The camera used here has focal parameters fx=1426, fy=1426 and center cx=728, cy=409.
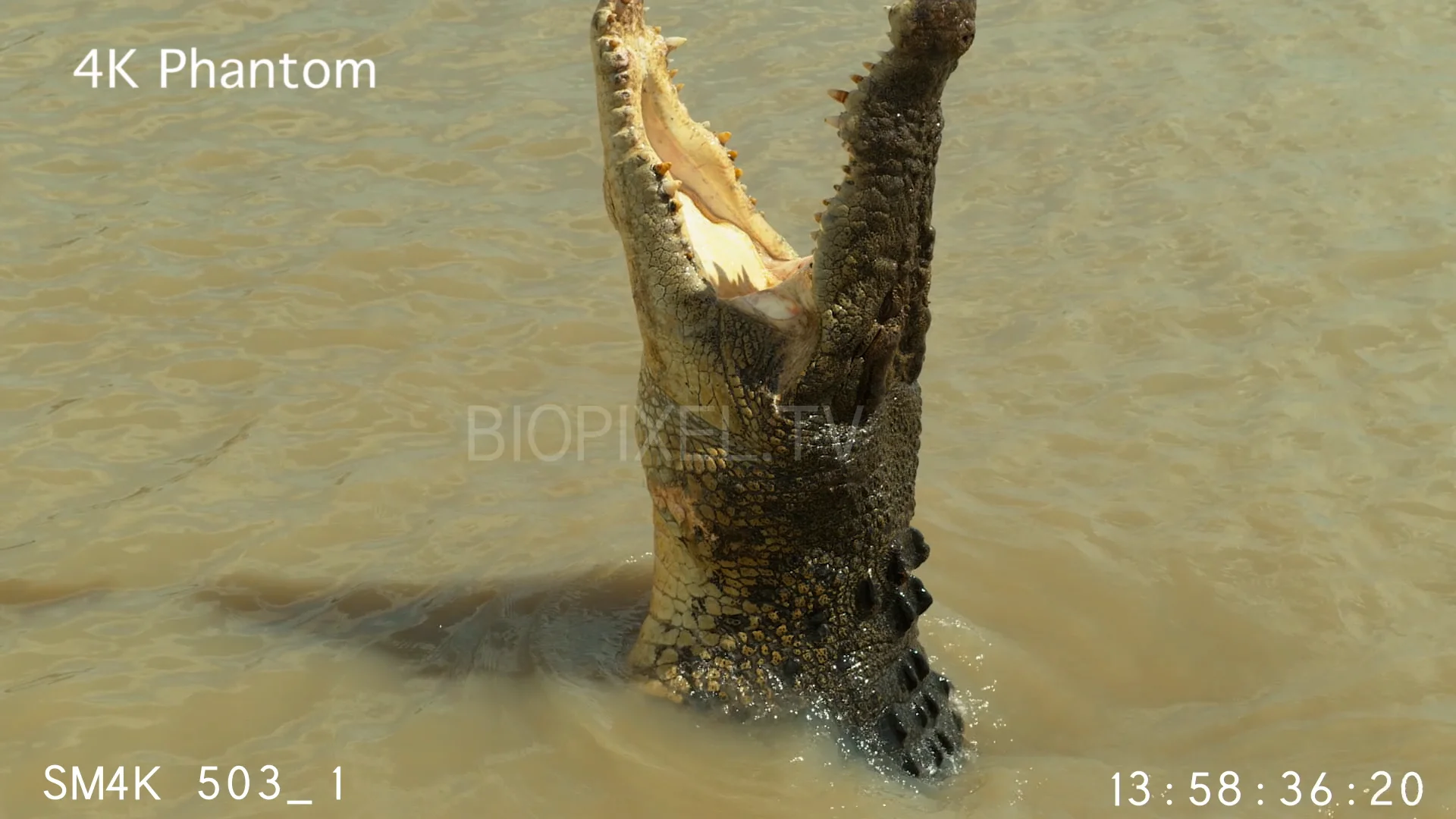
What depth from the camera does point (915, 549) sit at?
396 centimetres

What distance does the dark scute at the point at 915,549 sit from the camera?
3.93 meters

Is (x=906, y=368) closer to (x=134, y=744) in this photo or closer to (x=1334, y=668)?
(x=1334, y=668)

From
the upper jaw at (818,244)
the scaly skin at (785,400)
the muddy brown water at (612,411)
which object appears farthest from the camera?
the muddy brown water at (612,411)

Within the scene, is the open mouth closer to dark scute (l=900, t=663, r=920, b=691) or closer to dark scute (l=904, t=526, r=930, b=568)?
dark scute (l=904, t=526, r=930, b=568)

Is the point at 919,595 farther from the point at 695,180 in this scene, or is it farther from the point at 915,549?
the point at 695,180

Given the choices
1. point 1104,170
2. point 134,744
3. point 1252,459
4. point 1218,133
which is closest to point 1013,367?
point 1252,459

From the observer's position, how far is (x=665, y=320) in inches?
145

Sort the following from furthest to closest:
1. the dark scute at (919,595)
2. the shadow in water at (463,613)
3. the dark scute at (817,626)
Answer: the shadow in water at (463,613)
the dark scute at (919,595)
the dark scute at (817,626)

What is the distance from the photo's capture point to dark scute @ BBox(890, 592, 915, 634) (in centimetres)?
394

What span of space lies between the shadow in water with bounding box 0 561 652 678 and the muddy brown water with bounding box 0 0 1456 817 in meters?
0.02

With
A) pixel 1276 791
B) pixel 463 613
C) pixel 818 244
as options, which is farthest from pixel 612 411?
pixel 1276 791

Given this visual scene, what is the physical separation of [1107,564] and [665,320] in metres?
2.34

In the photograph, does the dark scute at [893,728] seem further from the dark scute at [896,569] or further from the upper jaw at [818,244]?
the upper jaw at [818,244]

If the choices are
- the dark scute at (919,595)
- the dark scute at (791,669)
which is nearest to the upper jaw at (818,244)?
the dark scute at (919,595)
